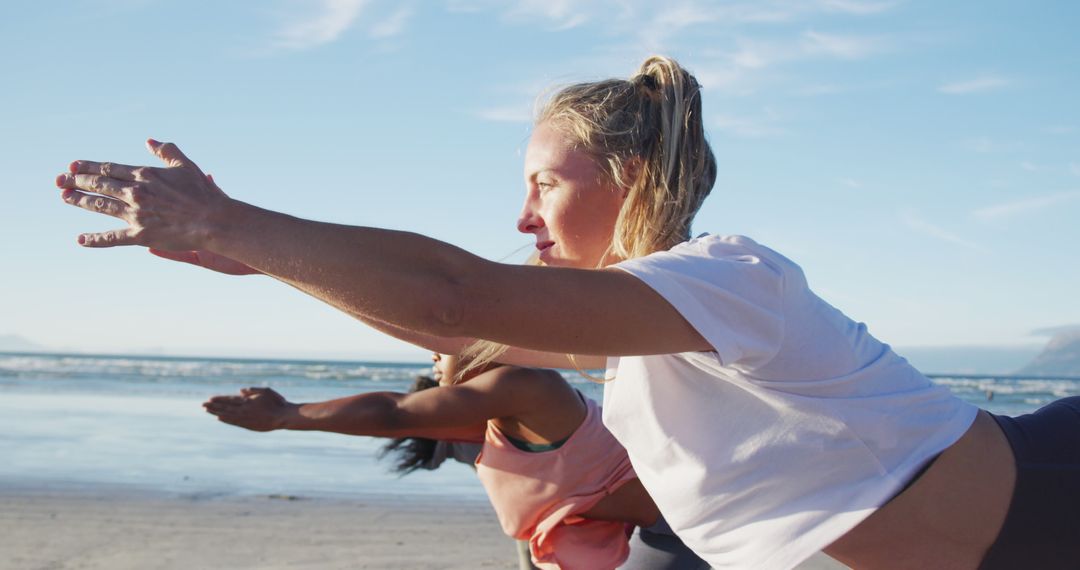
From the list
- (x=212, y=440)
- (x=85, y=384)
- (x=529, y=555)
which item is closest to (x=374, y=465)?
(x=212, y=440)

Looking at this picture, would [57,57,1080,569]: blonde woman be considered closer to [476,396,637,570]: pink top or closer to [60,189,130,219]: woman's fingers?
[60,189,130,219]: woman's fingers

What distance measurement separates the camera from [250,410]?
3404 mm

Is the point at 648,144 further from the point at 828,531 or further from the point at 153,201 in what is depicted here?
the point at 153,201

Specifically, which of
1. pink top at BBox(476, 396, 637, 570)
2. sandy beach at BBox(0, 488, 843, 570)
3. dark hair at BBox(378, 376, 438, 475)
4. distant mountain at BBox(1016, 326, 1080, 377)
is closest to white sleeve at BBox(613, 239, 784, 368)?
pink top at BBox(476, 396, 637, 570)

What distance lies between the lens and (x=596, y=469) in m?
3.32

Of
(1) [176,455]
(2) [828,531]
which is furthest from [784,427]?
(1) [176,455]

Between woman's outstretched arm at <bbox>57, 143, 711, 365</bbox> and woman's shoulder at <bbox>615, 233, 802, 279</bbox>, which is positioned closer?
woman's outstretched arm at <bbox>57, 143, 711, 365</bbox>

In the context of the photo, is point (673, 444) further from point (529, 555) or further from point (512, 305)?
point (529, 555)

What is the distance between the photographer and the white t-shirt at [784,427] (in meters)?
1.75

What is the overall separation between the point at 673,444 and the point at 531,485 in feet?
5.05

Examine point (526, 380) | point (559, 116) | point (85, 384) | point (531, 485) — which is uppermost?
point (559, 116)

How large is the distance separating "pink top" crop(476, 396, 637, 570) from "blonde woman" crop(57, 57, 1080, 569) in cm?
123

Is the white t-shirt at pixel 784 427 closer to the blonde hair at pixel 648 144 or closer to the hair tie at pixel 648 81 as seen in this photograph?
the blonde hair at pixel 648 144

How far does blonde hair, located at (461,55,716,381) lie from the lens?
209 centimetres
